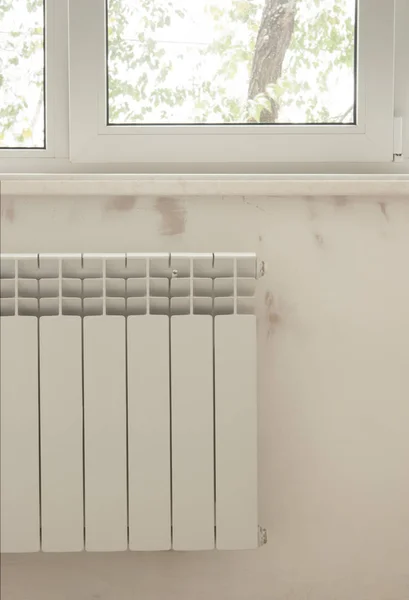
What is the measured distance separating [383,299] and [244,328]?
12.3 inches

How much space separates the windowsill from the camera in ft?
3.81

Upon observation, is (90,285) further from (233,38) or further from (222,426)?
(233,38)

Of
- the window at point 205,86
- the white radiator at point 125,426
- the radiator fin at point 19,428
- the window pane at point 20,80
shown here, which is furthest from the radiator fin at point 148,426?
the window pane at point 20,80

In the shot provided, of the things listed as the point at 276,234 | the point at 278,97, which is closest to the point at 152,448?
the point at 276,234

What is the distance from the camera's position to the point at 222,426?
3.53 feet

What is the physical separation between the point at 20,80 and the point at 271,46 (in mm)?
528

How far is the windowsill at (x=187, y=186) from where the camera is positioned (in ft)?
3.81

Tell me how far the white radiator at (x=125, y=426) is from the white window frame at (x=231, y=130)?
0.28m

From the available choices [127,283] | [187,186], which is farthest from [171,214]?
[127,283]

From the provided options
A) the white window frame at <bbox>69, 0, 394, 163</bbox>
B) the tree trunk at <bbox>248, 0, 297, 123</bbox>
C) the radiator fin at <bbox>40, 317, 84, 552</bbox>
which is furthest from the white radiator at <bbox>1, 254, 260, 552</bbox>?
the tree trunk at <bbox>248, 0, 297, 123</bbox>

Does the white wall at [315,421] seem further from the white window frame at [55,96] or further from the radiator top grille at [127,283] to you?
the white window frame at [55,96]

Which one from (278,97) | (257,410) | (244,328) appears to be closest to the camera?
(244,328)

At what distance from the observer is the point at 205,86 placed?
1278 millimetres

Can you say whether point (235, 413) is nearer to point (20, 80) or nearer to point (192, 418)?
point (192, 418)
